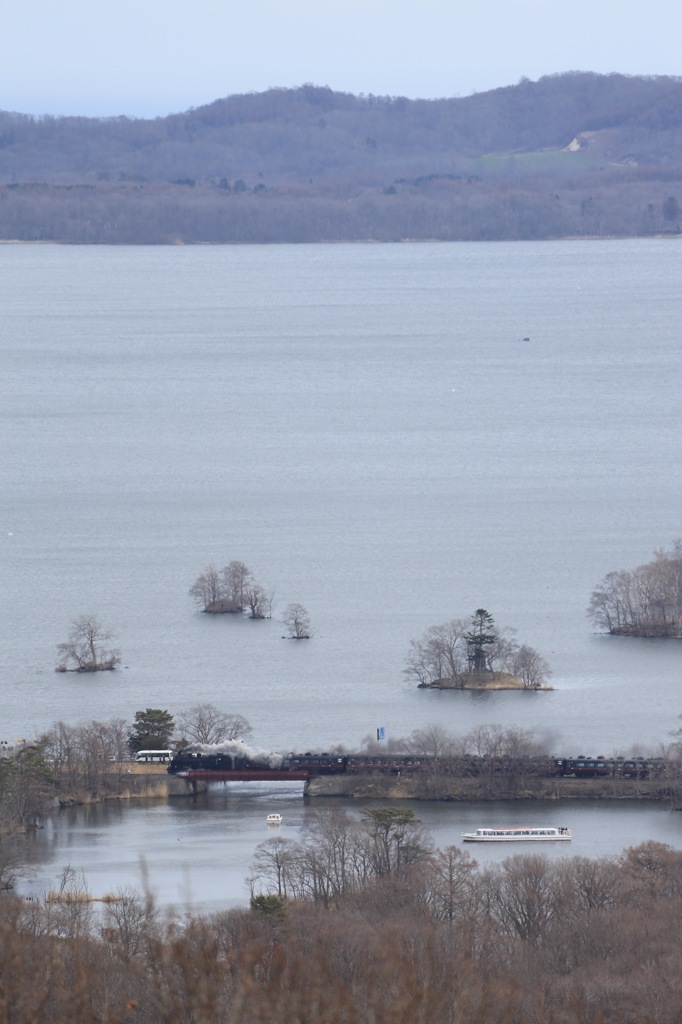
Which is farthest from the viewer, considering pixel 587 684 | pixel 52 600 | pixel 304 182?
pixel 304 182

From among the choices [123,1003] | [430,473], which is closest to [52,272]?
[430,473]

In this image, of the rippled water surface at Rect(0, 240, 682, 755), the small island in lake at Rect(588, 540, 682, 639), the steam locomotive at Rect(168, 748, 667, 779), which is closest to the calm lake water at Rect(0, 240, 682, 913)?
the rippled water surface at Rect(0, 240, 682, 755)

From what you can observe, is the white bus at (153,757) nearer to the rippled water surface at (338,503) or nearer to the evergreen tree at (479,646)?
the rippled water surface at (338,503)

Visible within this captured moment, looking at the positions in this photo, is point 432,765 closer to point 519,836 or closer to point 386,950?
point 519,836

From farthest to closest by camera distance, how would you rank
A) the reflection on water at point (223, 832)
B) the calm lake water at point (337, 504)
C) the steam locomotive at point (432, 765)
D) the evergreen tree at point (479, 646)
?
the evergreen tree at point (479, 646) < the calm lake water at point (337, 504) < the steam locomotive at point (432, 765) < the reflection on water at point (223, 832)

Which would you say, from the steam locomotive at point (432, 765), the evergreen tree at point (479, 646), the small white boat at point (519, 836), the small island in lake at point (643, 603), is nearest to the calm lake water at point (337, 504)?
the small island in lake at point (643, 603)

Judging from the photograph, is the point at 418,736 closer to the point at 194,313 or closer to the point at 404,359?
the point at 404,359

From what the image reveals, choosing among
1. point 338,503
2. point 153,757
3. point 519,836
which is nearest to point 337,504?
point 338,503
